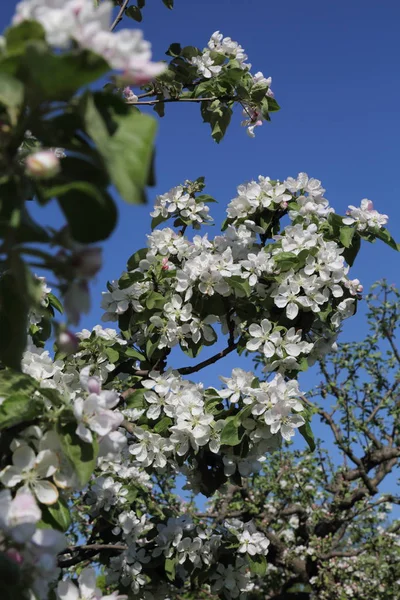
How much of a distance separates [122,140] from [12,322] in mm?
432

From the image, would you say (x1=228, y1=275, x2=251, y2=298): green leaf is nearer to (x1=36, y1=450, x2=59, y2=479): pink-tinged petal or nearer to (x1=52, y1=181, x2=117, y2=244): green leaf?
(x1=36, y1=450, x2=59, y2=479): pink-tinged petal

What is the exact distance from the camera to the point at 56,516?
1.38 metres

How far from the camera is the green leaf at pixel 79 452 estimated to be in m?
1.33

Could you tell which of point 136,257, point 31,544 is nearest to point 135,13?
point 136,257

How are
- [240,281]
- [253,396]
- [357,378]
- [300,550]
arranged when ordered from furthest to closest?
[357,378] < [300,550] < [240,281] < [253,396]

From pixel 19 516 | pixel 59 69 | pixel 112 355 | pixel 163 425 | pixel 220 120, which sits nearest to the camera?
pixel 59 69

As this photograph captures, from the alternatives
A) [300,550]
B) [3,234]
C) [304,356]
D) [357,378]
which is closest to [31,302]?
[3,234]

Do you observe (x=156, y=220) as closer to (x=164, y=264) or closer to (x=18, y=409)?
(x=164, y=264)

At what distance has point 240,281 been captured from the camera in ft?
9.20

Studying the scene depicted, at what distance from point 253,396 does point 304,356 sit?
535mm

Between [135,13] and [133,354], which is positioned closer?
[133,354]

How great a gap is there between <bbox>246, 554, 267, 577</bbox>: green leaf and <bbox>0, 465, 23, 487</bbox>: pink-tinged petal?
201cm

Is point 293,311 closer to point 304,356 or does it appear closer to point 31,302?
point 304,356

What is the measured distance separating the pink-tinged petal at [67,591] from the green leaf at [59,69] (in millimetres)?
1044
